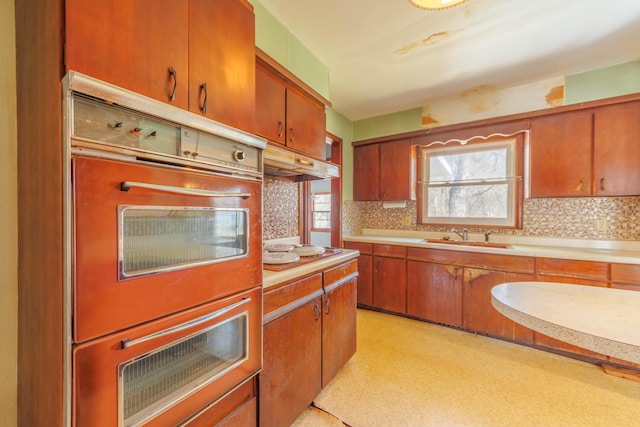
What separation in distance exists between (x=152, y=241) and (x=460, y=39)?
2487 millimetres

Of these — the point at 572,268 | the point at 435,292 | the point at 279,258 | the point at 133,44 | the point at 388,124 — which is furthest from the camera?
the point at 388,124

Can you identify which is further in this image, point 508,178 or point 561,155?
point 508,178

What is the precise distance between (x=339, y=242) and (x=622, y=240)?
8.99 feet

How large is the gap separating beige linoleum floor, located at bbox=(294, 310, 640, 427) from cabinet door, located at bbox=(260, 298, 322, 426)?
250 mm

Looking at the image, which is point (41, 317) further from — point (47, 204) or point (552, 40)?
point (552, 40)

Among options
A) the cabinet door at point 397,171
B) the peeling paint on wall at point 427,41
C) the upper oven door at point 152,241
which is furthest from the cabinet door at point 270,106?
the cabinet door at point 397,171

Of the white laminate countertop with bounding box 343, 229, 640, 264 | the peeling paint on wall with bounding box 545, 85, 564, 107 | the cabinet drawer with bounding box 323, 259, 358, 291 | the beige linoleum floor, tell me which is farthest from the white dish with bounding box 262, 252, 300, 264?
the peeling paint on wall with bounding box 545, 85, 564, 107

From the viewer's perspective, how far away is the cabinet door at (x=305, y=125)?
1.76 meters

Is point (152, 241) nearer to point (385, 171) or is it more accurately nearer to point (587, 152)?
point (385, 171)

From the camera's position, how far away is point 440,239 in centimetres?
325

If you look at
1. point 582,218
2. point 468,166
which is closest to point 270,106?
point 468,166

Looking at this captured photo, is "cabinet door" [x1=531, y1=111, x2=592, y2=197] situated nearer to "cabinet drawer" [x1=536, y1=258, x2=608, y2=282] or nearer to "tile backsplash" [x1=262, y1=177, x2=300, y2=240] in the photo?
"cabinet drawer" [x1=536, y1=258, x2=608, y2=282]

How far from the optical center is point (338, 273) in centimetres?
192

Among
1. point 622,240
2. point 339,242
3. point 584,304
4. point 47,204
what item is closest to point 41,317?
point 47,204
